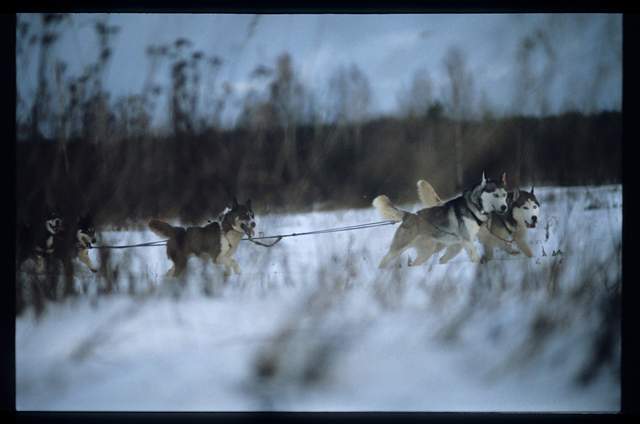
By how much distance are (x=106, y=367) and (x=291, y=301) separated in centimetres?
127

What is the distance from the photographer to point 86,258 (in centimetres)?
317

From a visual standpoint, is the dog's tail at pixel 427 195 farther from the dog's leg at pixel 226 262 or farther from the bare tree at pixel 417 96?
the dog's leg at pixel 226 262

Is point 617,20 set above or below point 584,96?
above

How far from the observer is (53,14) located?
315cm

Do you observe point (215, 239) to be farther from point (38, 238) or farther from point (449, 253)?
point (449, 253)

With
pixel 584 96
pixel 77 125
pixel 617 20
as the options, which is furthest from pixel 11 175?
pixel 617 20

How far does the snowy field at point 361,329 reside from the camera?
3080 mm

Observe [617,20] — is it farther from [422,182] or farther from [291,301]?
[291,301]

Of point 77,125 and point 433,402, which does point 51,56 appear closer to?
point 77,125

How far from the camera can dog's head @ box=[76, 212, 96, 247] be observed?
10.3 feet

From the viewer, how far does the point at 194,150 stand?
10.3ft

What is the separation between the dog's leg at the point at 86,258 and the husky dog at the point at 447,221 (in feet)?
6.28

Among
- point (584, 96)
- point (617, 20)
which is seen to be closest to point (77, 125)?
point (584, 96)

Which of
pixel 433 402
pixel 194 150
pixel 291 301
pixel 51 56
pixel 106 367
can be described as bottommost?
pixel 433 402
